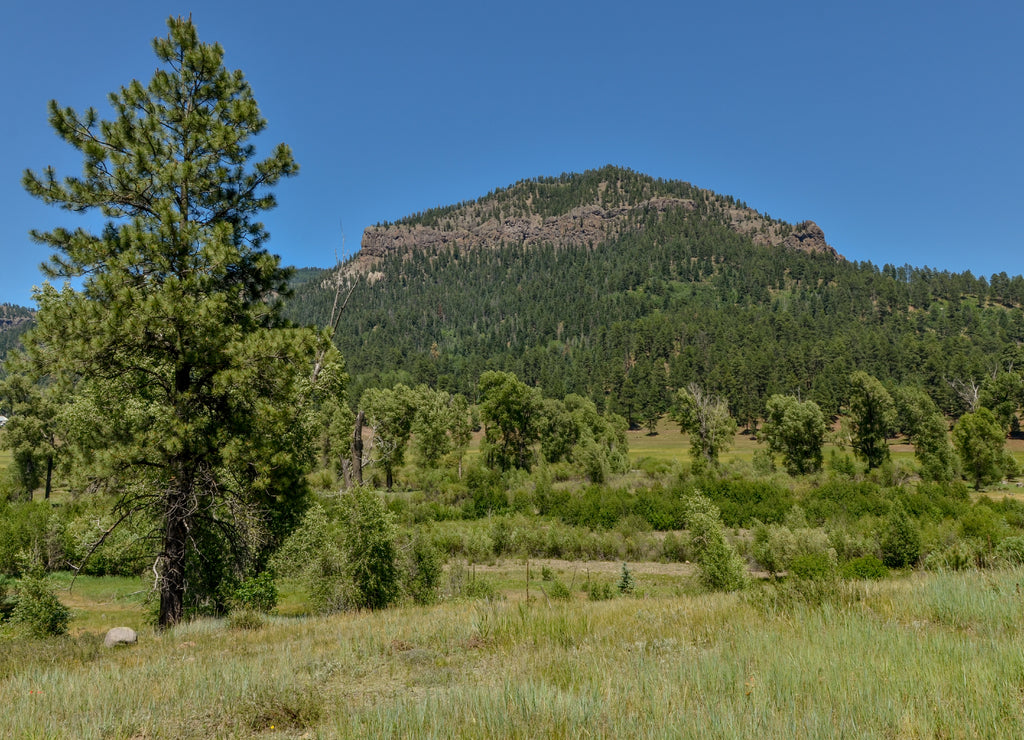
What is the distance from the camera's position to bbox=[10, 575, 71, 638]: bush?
11953mm

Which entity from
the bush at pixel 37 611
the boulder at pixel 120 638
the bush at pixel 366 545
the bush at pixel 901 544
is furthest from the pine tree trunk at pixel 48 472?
the bush at pixel 901 544

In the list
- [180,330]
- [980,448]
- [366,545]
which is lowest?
[980,448]

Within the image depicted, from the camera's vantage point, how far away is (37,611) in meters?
12.2

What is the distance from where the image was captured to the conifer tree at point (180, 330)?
10086mm

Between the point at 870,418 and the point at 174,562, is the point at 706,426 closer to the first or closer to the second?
the point at 870,418

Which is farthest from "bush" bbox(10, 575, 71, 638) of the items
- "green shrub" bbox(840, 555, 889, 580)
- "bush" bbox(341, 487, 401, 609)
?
"green shrub" bbox(840, 555, 889, 580)

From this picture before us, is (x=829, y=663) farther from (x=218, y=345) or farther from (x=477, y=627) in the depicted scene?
(x=218, y=345)

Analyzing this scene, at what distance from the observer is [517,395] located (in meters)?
60.6

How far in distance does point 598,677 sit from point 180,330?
9910 mm

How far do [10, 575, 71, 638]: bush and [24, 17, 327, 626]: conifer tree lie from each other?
10.6ft

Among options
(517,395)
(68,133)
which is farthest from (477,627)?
(517,395)

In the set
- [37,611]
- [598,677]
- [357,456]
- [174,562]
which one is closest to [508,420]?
[357,456]

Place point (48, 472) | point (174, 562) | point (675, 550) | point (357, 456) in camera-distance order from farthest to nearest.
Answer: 1. point (48, 472)
2. point (675, 550)
3. point (357, 456)
4. point (174, 562)

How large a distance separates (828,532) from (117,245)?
37.6 m
